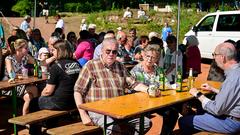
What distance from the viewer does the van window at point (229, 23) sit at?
12.9 m

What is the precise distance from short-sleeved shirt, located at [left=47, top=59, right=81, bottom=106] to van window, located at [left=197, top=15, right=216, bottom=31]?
931 centimetres

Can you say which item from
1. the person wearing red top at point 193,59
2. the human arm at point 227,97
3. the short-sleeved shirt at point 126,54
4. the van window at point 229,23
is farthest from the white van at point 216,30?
the human arm at point 227,97

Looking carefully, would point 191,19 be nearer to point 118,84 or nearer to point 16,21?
point 16,21

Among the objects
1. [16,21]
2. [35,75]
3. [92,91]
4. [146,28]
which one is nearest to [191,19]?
[146,28]

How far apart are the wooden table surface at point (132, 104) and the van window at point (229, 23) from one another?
8.58 metres

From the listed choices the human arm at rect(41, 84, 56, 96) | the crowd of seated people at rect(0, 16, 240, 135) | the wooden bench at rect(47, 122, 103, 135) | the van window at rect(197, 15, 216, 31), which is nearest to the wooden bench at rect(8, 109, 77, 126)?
the crowd of seated people at rect(0, 16, 240, 135)

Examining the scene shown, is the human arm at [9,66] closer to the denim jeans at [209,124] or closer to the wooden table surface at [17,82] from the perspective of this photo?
the wooden table surface at [17,82]

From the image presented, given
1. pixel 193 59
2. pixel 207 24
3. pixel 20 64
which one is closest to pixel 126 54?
pixel 193 59

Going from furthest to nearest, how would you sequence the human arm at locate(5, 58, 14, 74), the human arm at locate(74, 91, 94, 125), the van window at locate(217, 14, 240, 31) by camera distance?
1. the van window at locate(217, 14, 240, 31)
2. the human arm at locate(5, 58, 14, 74)
3. the human arm at locate(74, 91, 94, 125)

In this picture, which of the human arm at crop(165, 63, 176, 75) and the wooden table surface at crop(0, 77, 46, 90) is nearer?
the wooden table surface at crop(0, 77, 46, 90)

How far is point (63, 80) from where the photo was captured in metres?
4.93

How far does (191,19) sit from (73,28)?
6.86 meters

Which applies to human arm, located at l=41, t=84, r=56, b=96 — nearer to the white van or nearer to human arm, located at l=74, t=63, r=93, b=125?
human arm, located at l=74, t=63, r=93, b=125

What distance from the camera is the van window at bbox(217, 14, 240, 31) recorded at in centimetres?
1287
